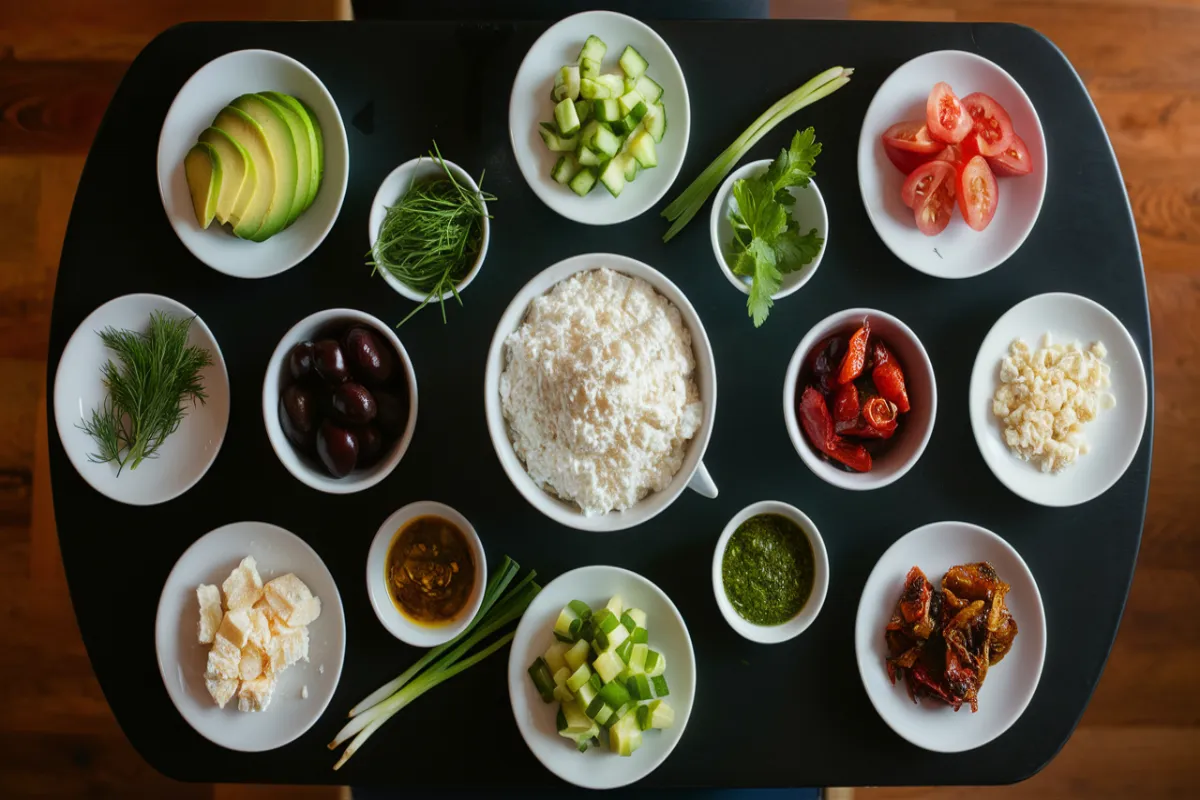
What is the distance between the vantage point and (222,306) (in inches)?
76.1

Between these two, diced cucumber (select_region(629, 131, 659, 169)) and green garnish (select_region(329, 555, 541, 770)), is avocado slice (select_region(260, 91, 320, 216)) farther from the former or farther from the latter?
green garnish (select_region(329, 555, 541, 770))

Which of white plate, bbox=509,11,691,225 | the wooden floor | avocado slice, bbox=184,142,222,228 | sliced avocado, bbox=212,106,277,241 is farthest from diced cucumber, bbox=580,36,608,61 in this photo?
the wooden floor

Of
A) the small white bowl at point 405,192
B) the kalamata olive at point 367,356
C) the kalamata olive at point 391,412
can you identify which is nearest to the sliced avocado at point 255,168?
the small white bowl at point 405,192

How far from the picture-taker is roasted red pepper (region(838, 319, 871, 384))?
69.9 inches

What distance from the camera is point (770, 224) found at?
5.77ft

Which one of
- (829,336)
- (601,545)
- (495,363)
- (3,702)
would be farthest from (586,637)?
(3,702)

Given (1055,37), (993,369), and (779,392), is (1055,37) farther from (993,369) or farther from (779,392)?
(779,392)

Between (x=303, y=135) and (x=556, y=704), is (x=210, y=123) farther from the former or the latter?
(x=556, y=704)

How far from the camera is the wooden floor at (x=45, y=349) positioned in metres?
2.69

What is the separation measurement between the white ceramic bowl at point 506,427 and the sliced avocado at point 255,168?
0.59 metres

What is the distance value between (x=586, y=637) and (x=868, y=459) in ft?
2.41

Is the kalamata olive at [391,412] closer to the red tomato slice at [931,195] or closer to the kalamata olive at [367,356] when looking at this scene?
A: the kalamata olive at [367,356]

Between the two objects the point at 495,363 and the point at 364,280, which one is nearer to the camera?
the point at 495,363

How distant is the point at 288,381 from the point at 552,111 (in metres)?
0.84
